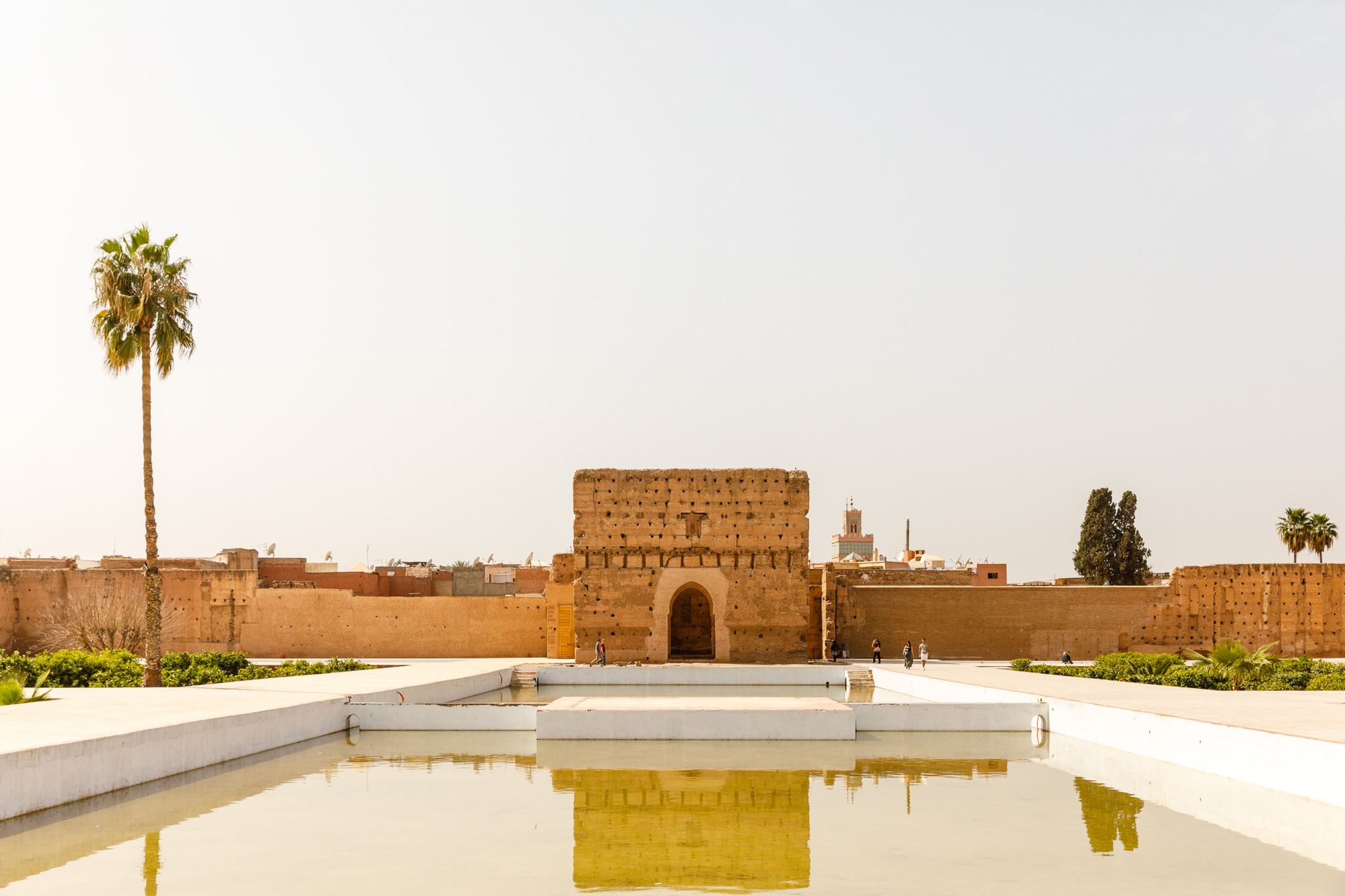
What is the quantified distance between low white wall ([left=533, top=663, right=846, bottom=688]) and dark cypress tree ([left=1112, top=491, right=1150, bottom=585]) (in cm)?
2015

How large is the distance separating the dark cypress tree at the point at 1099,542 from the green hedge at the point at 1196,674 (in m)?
18.7

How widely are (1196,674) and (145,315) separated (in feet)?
49.9

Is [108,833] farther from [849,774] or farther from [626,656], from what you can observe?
[626,656]

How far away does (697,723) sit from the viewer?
507 inches

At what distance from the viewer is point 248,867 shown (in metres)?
6.85

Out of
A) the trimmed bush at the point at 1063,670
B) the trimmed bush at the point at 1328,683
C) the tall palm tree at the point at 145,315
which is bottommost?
the trimmed bush at the point at 1063,670

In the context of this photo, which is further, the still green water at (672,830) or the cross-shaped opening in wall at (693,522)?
the cross-shaped opening in wall at (693,522)

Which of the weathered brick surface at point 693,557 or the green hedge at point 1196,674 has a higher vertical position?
the weathered brick surface at point 693,557

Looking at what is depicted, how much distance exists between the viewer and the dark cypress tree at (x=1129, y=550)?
39.3 m

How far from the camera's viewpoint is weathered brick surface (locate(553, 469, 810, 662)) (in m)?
25.5

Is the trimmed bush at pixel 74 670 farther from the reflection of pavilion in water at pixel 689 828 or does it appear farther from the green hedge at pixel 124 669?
the reflection of pavilion in water at pixel 689 828

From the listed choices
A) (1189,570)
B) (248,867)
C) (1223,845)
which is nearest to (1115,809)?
(1223,845)

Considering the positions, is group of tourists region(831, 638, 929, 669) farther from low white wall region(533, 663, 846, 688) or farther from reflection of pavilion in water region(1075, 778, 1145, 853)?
reflection of pavilion in water region(1075, 778, 1145, 853)

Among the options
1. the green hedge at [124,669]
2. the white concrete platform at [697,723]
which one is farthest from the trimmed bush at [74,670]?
the white concrete platform at [697,723]
